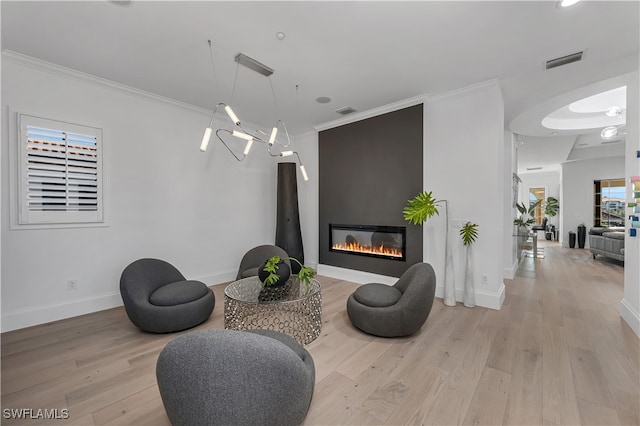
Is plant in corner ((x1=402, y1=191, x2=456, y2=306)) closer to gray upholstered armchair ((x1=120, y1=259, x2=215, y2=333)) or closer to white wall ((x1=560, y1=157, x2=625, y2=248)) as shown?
gray upholstered armchair ((x1=120, y1=259, x2=215, y2=333))

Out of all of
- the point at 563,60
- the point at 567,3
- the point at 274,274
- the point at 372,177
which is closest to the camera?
the point at 567,3

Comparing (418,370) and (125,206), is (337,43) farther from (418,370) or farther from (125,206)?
(125,206)

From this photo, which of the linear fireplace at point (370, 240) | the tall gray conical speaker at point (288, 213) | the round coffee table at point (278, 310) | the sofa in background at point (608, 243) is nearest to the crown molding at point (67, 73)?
the tall gray conical speaker at point (288, 213)

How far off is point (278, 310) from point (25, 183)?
327cm

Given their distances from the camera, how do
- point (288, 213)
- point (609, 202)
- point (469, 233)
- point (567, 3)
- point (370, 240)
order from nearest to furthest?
1. point (567, 3)
2. point (469, 233)
3. point (370, 240)
4. point (288, 213)
5. point (609, 202)

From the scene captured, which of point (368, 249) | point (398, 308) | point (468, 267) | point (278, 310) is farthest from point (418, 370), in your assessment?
point (368, 249)

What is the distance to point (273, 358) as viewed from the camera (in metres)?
1.36

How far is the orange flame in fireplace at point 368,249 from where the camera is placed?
4.49 m

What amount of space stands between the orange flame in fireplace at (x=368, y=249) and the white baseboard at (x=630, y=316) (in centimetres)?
266

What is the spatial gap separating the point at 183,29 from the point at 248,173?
9.53 ft

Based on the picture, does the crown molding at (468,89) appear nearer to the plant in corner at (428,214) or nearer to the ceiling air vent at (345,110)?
the ceiling air vent at (345,110)

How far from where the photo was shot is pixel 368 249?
4.82 metres

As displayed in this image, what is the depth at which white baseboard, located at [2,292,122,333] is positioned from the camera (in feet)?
9.67

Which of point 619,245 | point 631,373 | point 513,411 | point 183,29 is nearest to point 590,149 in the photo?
point 619,245
